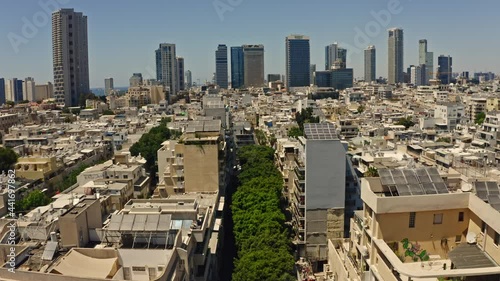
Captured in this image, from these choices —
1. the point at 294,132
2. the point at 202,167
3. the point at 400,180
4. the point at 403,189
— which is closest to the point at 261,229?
the point at 202,167

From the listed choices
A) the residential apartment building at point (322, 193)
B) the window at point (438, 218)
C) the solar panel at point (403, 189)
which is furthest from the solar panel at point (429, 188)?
the residential apartment building at point (322, 193)

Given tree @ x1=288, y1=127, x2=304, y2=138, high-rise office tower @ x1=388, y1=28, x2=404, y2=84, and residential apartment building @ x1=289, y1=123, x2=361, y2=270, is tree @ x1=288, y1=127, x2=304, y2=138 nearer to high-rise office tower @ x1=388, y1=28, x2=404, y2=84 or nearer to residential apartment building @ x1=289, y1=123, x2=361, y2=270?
residential apartment building @ x1=289, y1=123, x2=361, y2=270

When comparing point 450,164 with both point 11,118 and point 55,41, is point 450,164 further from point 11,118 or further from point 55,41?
point 55,41

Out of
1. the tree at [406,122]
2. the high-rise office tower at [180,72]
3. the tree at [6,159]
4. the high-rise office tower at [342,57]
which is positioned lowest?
the tree at [6,159]

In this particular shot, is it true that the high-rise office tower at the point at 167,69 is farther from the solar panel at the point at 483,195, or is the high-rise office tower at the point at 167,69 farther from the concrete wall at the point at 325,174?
the solar panel at the point at 483,195

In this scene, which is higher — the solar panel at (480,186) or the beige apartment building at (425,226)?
the solar panel at (480,186)

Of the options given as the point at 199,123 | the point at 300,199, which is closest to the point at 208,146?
the point at 199,123

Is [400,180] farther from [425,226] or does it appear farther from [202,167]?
[202,167]
